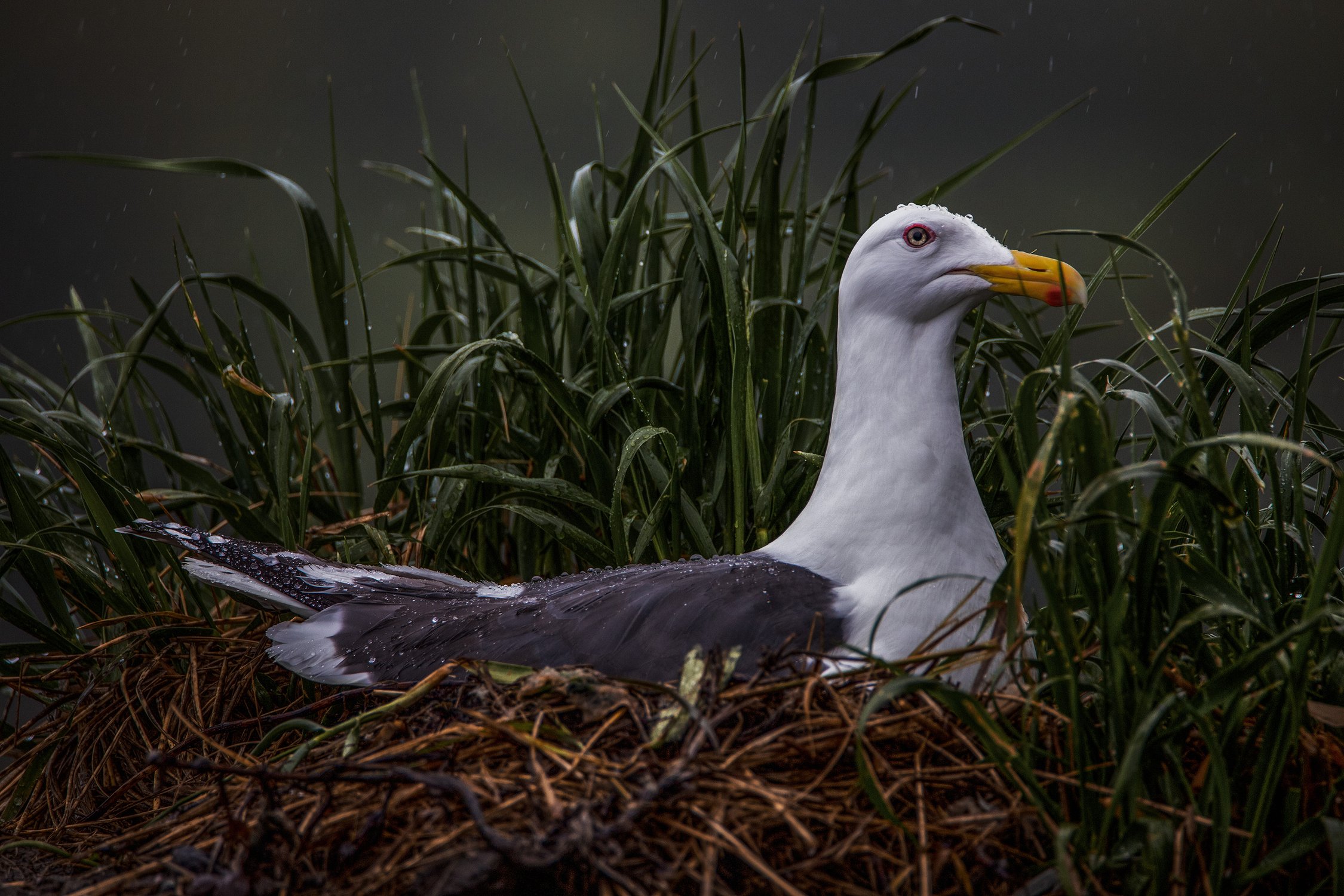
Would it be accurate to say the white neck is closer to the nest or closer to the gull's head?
the gull's head

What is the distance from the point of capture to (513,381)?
2.38 m

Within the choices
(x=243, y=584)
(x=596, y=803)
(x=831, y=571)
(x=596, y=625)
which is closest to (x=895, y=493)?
(x=831, y=571)

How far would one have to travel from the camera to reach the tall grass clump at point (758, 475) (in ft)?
3.35

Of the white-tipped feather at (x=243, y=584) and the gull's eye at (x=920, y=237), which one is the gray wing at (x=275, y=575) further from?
the gull's eye at (x=920, y=237)

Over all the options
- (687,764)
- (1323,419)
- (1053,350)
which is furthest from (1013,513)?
(687,764)

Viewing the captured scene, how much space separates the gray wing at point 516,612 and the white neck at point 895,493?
69mm

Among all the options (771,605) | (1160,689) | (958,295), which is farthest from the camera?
(958,295)

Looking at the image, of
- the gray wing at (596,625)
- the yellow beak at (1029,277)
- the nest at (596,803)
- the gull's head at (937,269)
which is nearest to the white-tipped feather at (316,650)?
the gray wing at (596,625)

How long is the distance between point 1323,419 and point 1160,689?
100 centimetres

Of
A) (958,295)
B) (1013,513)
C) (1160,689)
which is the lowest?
(1013,513)

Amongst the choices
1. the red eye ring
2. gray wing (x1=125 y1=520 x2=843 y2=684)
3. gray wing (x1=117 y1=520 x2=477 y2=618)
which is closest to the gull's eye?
the red eye ring

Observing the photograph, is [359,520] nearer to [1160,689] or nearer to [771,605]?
[771,605]

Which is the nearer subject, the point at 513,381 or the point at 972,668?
the point at 972,668

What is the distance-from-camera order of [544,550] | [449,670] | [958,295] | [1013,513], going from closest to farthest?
[449,670], [958,295], [1013,513], [544,550]
